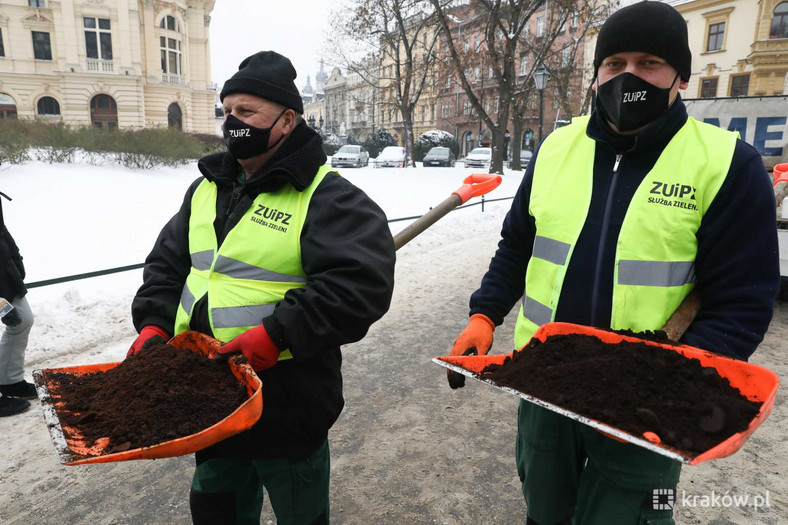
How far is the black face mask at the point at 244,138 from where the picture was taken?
7.14 ft

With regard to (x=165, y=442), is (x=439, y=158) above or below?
above

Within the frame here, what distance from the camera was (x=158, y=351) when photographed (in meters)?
2.01

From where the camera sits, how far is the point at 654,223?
1.70 metres

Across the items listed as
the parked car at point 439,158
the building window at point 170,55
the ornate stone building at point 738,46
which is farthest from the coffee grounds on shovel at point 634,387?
the building window at point 170,55

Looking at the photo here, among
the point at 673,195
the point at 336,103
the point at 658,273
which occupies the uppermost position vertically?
the point at 336,103

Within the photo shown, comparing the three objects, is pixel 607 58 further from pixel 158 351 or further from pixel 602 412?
pixel 158 351

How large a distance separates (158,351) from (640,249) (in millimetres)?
1693

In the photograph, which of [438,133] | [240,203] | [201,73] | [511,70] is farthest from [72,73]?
[240,203]

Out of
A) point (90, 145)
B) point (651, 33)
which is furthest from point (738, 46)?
point (651, 33)

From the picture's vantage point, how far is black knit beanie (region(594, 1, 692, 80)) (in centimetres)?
172

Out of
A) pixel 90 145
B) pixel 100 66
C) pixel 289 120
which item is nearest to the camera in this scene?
pixel 289 120

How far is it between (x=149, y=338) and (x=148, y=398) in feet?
1.66

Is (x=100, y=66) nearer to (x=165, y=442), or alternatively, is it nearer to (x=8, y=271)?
(x=8, y=271)

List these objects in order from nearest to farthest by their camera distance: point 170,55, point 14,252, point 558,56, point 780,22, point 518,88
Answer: point 14,252 < point 518,88 < point 558,56 < point 780,22 < point 170,55
